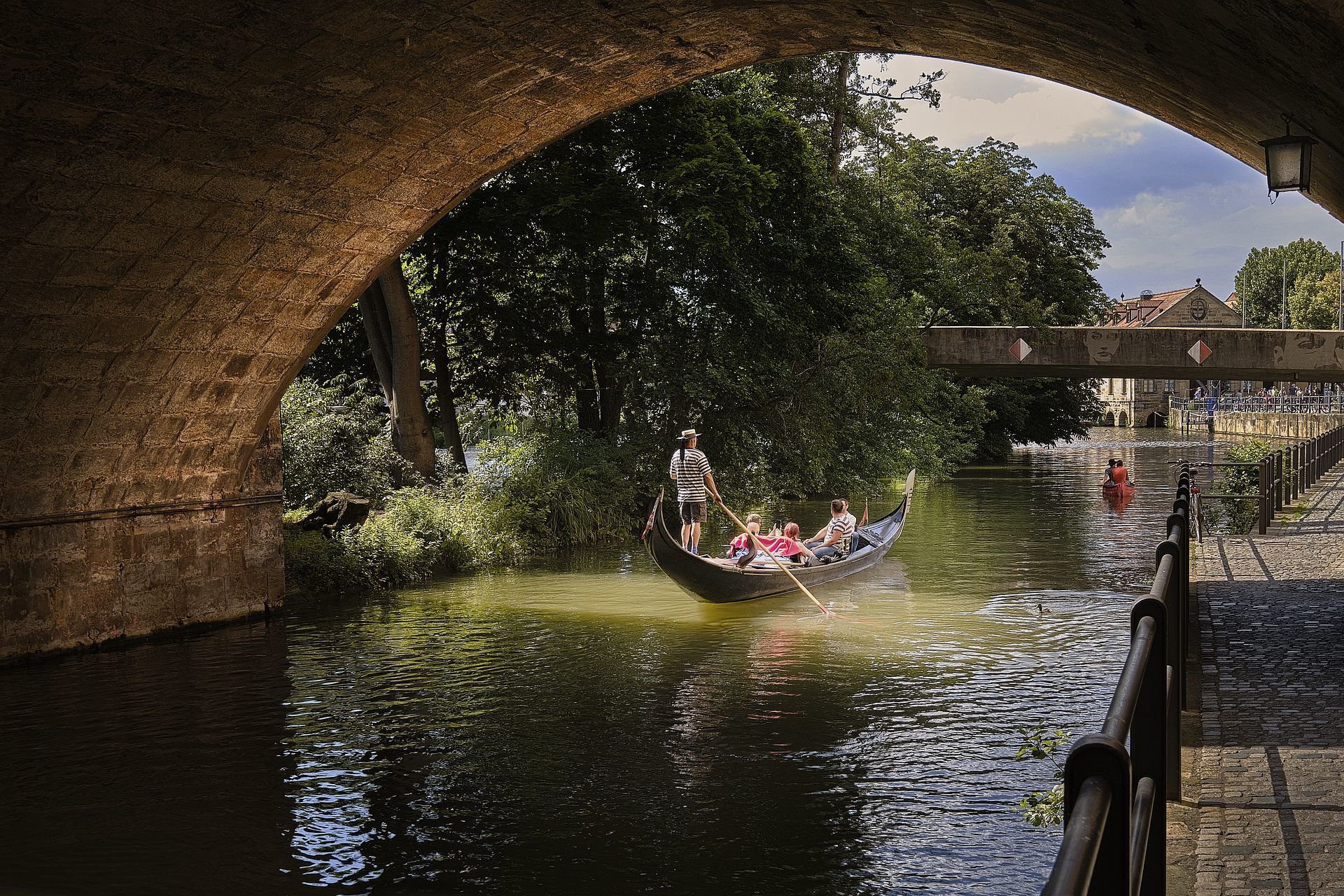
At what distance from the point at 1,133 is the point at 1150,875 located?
8.12 m

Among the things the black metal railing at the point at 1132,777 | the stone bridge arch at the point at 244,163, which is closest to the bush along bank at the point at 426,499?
the stone bridge arch at the point at 244,163

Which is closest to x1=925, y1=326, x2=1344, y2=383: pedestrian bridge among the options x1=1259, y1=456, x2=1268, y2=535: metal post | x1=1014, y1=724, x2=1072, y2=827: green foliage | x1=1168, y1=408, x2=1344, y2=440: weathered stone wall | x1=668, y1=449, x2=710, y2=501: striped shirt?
x1=1168, y1=408, x2=1344, y2=440: weathered stone wall

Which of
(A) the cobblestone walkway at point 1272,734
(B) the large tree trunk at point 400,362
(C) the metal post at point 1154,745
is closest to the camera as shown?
(C) the metal post at point 1154,745

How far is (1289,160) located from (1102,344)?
101 ft

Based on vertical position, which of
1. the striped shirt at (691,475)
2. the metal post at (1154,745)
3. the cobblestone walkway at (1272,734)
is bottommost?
the cobblestone walkway at (1272,734)

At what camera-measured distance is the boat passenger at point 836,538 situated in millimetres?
15836

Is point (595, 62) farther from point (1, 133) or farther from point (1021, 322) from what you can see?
point (1021, 322)

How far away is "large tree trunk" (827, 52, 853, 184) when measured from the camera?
101 ft

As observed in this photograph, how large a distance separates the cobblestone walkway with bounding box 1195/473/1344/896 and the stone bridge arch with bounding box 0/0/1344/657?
295 centimetres

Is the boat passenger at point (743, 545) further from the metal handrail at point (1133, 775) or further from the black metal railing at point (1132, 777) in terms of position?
the black metal railing at point (1132, 777)

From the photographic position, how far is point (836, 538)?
16250 millimetres

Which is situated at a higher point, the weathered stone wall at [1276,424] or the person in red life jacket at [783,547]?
the weathered stone wall at [1276,424]

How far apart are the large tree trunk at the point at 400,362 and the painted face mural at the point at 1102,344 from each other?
78.3 ft

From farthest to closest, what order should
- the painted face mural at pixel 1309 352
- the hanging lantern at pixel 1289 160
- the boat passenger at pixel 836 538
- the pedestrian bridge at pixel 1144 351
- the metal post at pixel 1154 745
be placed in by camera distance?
1. the pedestrian bridge at pixel 1144 351
2. the painted face mural at pixel 1309 352
3. the boat passenger at pixel 836 538
4. the hanging lantern at pixel 1289 160
5. the metal post at pixel 1154 745
